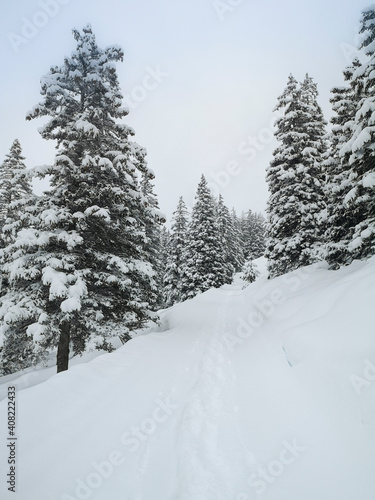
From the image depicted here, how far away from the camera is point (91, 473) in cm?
348

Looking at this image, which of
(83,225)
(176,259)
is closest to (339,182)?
(83,225)

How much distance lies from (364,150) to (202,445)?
982 cm

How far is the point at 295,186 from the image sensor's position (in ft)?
54.6

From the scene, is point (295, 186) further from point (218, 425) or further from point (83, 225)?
point (218, 425)

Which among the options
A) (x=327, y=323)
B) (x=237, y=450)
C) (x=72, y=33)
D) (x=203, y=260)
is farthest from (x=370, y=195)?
(x=203, y=260)

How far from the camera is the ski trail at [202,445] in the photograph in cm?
336

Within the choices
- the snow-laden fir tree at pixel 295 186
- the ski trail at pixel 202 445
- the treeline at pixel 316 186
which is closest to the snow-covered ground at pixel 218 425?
the ski trail at pixel 202 445

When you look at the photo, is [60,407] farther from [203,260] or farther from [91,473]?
[203,260]

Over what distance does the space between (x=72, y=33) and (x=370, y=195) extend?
1245 cm

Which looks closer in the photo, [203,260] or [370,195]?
[370,195]

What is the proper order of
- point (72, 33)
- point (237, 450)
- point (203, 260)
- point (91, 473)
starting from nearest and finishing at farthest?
point (91, 473), point (237, 450), point (72, 33), point (203, 260)

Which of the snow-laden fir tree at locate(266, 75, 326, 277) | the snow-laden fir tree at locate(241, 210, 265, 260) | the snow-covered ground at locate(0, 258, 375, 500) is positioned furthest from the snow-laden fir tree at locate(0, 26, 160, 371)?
the snow-laden fir tree at locate(241, 210, 265, 260)

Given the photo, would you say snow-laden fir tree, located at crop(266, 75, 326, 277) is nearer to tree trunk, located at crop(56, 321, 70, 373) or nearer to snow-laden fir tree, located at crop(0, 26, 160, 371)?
snow-laden fir tree, located at crop(0, 26, 160, 371)

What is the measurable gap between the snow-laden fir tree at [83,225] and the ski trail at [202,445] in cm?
392
